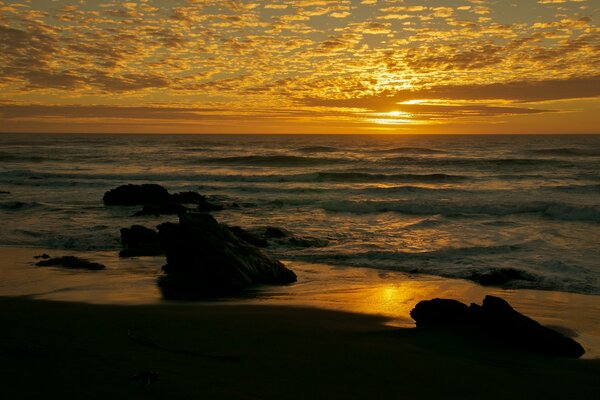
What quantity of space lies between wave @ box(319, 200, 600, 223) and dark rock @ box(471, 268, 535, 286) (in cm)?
1161

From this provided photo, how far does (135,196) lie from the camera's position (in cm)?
2670

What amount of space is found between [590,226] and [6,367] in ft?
67.4

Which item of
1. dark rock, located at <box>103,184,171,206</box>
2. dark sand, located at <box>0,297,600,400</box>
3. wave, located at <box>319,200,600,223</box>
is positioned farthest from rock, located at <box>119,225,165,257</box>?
wave, located at <box>319,200,600,223</box>

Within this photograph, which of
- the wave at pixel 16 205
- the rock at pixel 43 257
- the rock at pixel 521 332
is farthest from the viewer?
the wave at pixel 16 205

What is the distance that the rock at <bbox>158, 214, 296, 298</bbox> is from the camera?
10867mm

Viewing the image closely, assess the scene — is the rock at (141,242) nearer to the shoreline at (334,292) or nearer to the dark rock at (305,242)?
the shoreline at (334,292)

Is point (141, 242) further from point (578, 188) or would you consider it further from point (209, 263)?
point (578, 188)

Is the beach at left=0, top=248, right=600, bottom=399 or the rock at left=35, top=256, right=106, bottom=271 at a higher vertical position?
the beach at left=0, top=248, right=600, bottom=399

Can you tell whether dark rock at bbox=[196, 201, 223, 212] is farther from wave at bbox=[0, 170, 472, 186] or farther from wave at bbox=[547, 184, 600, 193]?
wave at bbox=[547, 184, 600, 193]

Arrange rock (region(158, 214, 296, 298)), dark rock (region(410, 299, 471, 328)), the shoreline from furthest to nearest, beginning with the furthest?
rock (region(158, 214, 296, 298))
the shoreline
dark rock (region(410, 299, 471, 328))

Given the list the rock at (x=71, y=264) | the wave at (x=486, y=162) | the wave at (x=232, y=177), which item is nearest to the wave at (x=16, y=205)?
the rock at (x=71, y=264)

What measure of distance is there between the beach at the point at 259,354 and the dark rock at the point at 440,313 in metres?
0.23

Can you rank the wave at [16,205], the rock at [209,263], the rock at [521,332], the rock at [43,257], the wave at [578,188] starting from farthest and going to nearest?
1. the wave at [578,188]
2. the wave at [16,205]
3. the rock at [43,257]
4. the rock at [209,263]
5. the rock at [521,332]

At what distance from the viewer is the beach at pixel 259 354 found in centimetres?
519
